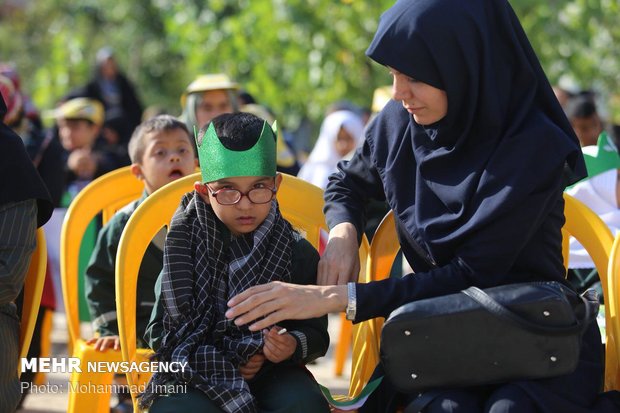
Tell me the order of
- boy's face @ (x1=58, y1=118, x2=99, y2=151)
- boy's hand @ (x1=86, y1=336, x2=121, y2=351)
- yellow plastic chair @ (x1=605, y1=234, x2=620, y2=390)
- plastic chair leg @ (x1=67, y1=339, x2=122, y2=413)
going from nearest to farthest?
1. yellow plastic chair @ (x1=605, y1=234, x2=620, y2=390)
2. plastic chair leg @ (x1=67, y1=339, x2=122, y2=413)
3. boy's hand @ (x1=86, y1=336, x2=121, y2=351)
4. boy's face @ (x1=58, y1=118, x2=99, y2=151)

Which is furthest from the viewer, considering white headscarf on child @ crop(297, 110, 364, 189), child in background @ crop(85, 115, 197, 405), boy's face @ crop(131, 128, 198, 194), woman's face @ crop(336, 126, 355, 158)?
woman's face @ crop(336, 126, 355, 158)

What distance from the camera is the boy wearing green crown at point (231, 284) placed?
297 centimetres

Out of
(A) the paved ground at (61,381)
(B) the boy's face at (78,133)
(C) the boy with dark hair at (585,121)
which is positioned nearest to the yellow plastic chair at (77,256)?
(A) the paved ground at (61,381)

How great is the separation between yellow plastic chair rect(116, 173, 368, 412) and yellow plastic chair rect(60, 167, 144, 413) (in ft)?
0.76

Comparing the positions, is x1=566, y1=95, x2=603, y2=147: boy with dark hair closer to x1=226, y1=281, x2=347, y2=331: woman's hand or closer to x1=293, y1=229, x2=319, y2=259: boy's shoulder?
x1=293, y1=229, x2=319, y2=259: boy's shoulder

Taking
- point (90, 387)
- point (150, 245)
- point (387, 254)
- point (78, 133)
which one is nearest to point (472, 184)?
point (387, 254)

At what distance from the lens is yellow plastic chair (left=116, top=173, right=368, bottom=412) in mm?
3291

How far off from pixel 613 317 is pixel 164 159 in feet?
6.42

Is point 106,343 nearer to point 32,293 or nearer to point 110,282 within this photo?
point 110,282

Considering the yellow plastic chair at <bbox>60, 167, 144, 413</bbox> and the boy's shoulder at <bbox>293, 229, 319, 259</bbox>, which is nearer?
the boy's shoulder at <bbox>293, 229, 319, 259</bbox>

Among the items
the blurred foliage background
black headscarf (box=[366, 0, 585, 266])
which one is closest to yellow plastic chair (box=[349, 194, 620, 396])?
black headscarf (box=[366, 0, 585, 266])

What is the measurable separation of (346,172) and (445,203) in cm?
55

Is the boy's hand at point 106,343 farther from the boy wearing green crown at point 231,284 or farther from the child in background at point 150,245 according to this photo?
the boy wearing green crown at point 231,284

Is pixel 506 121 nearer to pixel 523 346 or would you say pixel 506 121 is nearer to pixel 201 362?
pixel 523 346
